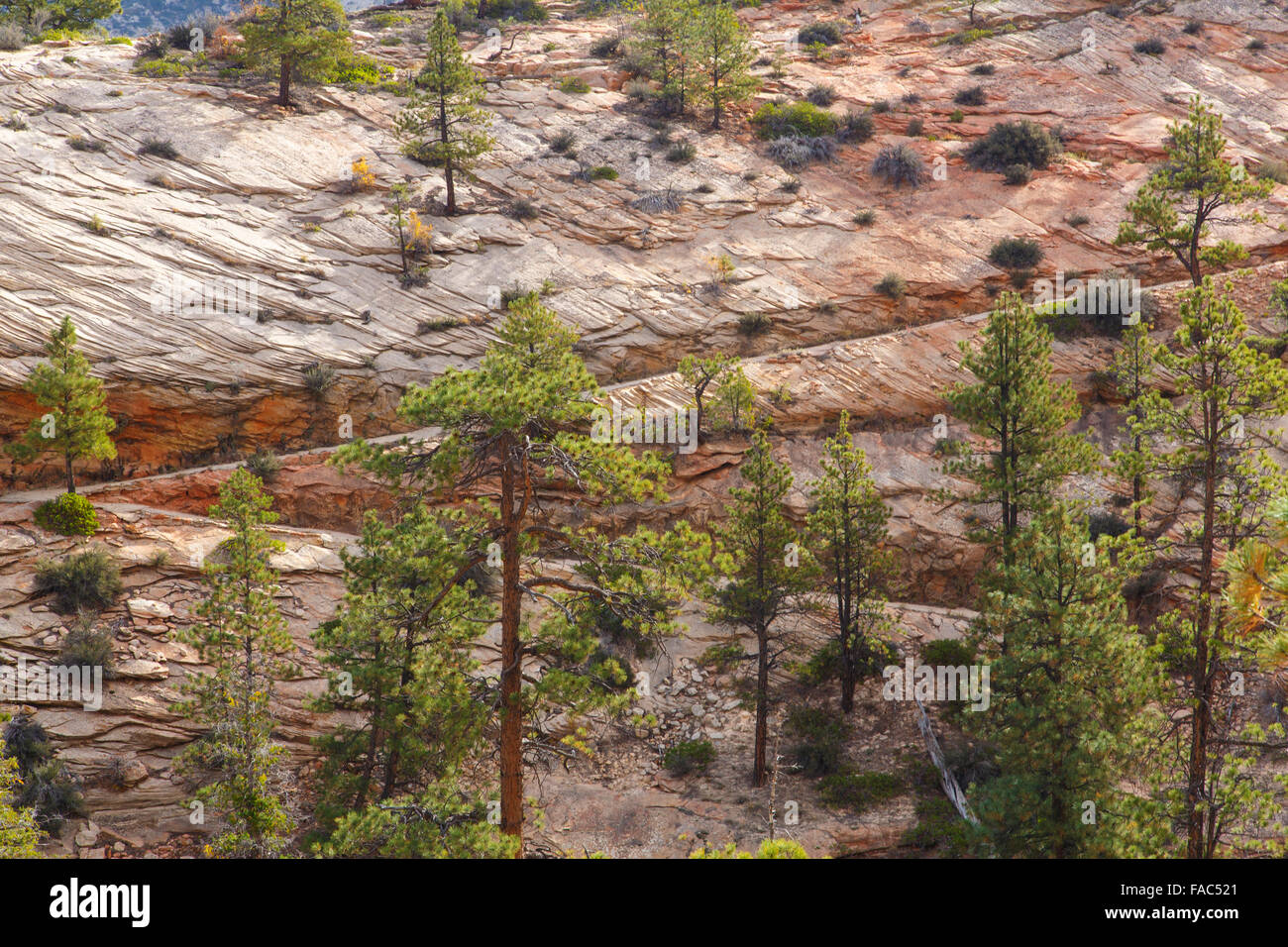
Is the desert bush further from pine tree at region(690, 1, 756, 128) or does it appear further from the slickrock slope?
pine tree at region(690, 1, 756, 128)

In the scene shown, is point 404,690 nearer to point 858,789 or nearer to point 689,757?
point 689,757

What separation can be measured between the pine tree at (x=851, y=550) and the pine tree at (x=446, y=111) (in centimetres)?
2388

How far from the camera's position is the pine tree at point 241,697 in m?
20.7

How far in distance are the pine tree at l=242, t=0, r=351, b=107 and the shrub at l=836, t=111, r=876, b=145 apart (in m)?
28.1

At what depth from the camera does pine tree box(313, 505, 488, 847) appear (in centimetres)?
1545

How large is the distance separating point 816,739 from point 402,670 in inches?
542

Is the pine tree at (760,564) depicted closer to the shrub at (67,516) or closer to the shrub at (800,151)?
the shrub at (67,516)

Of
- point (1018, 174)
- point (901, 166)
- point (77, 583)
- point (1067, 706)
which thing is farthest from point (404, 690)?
point (1018, 174)

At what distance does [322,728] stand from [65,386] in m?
13.9

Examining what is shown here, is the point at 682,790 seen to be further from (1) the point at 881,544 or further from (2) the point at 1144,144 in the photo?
(2) the point at 1144,144

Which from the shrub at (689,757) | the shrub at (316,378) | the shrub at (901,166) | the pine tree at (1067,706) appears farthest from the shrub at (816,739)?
the shrub at (901,166)

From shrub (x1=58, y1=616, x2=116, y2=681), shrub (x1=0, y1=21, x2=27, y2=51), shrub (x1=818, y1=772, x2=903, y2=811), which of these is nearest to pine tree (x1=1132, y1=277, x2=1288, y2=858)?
shrub (x1=818, y1=772, x2=903, y2=811)

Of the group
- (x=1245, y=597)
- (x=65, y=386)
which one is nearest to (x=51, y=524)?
(x=65, y=386)

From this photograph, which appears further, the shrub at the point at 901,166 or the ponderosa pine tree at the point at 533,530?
the shrub at the point at 901,166
